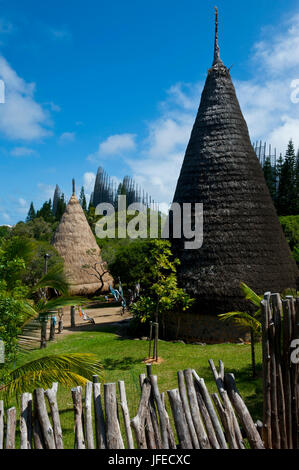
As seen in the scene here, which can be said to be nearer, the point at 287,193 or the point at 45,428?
the point at 45,428

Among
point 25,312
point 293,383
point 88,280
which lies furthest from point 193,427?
point 88,280

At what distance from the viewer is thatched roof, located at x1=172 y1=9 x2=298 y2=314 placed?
38.8 ft

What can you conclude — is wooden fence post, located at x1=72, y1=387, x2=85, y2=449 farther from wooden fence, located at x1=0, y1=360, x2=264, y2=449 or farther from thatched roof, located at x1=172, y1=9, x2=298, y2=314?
thatched roof, located at x1=172, y1=9, x2=298, y2=314

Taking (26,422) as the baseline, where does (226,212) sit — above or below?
above

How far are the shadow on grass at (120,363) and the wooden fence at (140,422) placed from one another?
5.80 m

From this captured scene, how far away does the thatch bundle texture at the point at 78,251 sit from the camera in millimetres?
24750

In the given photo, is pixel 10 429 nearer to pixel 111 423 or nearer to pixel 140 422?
pixel 111 423

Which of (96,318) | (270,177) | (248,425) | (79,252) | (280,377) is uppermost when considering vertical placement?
(270,177)

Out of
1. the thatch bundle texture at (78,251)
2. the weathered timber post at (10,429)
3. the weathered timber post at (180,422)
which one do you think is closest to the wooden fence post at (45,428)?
the weathered timber post at (10,429)

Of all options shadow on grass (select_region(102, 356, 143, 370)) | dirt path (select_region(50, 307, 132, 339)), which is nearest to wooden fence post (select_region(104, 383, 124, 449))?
shadow on grass (select_region(102, 356, 143, 370))

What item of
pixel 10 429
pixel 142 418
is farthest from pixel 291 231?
pixel 10 429

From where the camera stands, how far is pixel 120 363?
985 centimetres

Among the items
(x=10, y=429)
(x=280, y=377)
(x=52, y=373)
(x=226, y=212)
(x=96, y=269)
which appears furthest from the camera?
(x=96, y=269)

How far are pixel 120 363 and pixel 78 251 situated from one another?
53.2 feet
